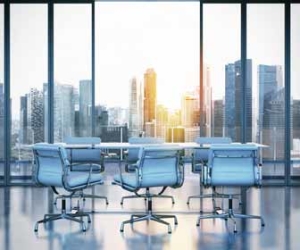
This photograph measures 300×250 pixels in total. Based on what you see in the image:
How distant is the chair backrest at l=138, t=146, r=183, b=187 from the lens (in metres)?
4.77

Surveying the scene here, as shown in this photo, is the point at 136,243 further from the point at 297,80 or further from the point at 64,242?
the point at 297,80

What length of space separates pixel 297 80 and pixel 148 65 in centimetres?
270

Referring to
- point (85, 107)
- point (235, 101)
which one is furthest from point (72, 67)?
point (235, 101)

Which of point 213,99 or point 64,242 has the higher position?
point 213,99

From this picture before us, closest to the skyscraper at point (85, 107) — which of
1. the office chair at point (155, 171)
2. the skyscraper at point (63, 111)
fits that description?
the skyscraper at point (63, 111)

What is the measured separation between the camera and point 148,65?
897 cm

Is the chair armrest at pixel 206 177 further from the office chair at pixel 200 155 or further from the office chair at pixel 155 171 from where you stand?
the office chair at pixel 200 155

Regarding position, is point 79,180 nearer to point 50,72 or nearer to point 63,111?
point 63,111

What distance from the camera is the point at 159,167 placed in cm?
486

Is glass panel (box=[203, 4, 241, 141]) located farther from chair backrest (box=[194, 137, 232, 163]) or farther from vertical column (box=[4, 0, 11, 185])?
vertical column (box=[4, 0, 11, 185])

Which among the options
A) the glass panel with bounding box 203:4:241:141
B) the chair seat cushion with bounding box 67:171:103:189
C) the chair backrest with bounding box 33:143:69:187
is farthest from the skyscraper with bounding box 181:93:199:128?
the chair backrest with bounding box 33:143:69:187

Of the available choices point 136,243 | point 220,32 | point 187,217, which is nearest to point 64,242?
point 136,243

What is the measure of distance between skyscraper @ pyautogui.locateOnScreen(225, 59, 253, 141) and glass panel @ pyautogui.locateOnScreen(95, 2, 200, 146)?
0.66 meters

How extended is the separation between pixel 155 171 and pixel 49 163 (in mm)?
1088
